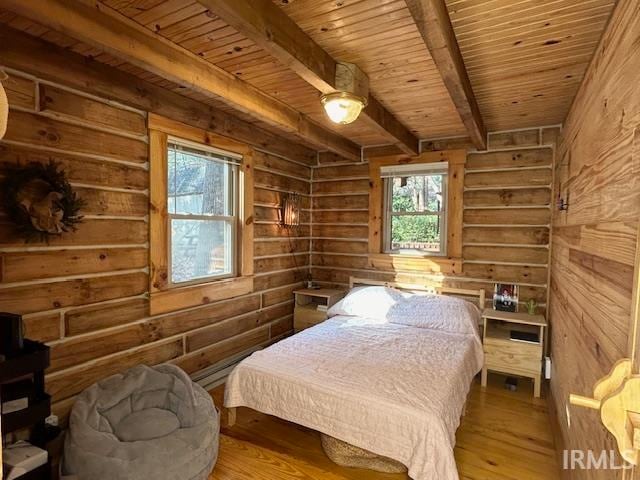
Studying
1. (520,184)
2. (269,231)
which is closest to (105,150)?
(269,231)

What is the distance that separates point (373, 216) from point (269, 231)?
1325mm

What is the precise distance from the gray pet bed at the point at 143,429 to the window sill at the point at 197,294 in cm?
51

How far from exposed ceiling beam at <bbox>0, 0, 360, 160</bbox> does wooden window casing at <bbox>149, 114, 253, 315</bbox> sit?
0.61 m

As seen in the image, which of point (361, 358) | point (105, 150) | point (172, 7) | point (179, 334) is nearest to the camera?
point (172, 7)

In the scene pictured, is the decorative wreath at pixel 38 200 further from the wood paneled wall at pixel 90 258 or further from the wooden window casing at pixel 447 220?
the wooden window casing at pixel 447 220

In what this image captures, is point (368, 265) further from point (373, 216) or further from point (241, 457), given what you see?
point (241, 457)

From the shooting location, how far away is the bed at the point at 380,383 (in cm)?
191

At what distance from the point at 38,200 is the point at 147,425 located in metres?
1.50

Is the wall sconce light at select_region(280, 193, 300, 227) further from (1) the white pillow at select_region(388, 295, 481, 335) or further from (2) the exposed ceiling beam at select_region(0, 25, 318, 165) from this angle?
(1) the white pillow at select_region(388, 295, 481, 335)

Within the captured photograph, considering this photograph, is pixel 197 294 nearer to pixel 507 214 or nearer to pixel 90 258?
pixel 90 258

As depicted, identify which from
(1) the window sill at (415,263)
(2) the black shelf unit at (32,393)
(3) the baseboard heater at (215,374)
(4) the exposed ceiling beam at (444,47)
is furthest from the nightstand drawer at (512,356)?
(2) the black shelf unit at (32,393)

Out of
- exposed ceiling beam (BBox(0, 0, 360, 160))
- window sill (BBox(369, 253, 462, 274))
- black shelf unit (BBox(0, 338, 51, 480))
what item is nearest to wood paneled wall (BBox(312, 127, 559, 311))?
window sill (BBox(369, 253, 462, 274))

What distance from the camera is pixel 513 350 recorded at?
3.23 metres

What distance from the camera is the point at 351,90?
225cm
